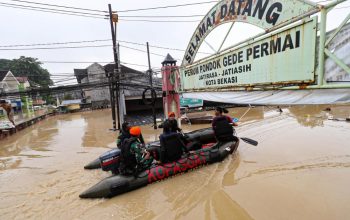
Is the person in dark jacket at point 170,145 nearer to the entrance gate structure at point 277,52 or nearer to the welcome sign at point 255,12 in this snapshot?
the entrance gate structure at point 277,52

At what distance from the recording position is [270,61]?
3.82 metres

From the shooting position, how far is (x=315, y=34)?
2.97 m

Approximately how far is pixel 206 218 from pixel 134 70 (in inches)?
1307

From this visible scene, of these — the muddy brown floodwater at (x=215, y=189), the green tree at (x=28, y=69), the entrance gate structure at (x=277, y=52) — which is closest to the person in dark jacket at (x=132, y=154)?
the muddy brown floodwater at (x=215, y=189)

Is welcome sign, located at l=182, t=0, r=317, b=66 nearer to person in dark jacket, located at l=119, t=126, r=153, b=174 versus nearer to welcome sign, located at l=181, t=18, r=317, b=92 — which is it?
welcome sign, located at l=181, t=18, r=317, b=92

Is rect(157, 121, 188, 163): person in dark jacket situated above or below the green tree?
below

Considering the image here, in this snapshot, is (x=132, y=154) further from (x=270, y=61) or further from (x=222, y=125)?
(x=270, y=61)

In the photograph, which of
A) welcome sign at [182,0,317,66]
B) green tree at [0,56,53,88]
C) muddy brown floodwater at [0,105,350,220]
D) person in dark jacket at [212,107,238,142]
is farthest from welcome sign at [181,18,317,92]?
green tree at [0,56,53,88]

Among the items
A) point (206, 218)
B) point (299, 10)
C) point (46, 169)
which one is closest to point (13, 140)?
point (46, 169)

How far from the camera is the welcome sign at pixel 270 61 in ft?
10.2

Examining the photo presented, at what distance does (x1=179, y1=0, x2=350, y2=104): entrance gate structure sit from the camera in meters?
2.88

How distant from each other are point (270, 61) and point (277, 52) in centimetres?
22

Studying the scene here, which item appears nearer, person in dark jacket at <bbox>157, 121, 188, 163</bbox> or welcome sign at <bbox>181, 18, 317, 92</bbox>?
welcome sign at <bbox>181, 18, 317, 92</bbox>

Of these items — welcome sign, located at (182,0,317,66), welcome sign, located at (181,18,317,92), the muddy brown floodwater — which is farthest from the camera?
the muddy brown floodwater
